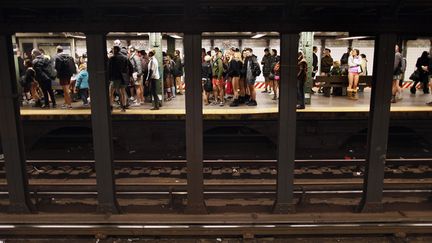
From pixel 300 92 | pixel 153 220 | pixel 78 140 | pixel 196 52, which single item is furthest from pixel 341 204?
pixel 78 140

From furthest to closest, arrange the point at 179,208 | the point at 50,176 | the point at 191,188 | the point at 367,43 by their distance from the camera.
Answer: the point at 367,43, the point at 50,176, the point at 179,208, the point at 191,188

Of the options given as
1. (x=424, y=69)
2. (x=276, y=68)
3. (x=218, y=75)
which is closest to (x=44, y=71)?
(x=218, y=75)

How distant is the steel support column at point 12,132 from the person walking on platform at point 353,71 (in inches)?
352

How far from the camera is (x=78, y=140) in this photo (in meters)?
9.85

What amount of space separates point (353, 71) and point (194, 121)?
7650 mm

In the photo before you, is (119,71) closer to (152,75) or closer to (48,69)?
(152,75)

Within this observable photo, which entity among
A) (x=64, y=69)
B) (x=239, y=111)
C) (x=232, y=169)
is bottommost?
(x=232, y=169)

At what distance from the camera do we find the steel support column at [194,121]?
4.93 meters

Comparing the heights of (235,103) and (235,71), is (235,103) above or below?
below

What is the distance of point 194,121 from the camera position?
16.9ft

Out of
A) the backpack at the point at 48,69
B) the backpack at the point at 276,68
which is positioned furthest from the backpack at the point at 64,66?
the backpack at the point at 276,68

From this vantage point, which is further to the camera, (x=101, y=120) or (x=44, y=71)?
(x=44, y=71)

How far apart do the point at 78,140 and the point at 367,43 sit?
12399mm

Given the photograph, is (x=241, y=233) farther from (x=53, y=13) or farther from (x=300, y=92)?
(x=300, y=92)
